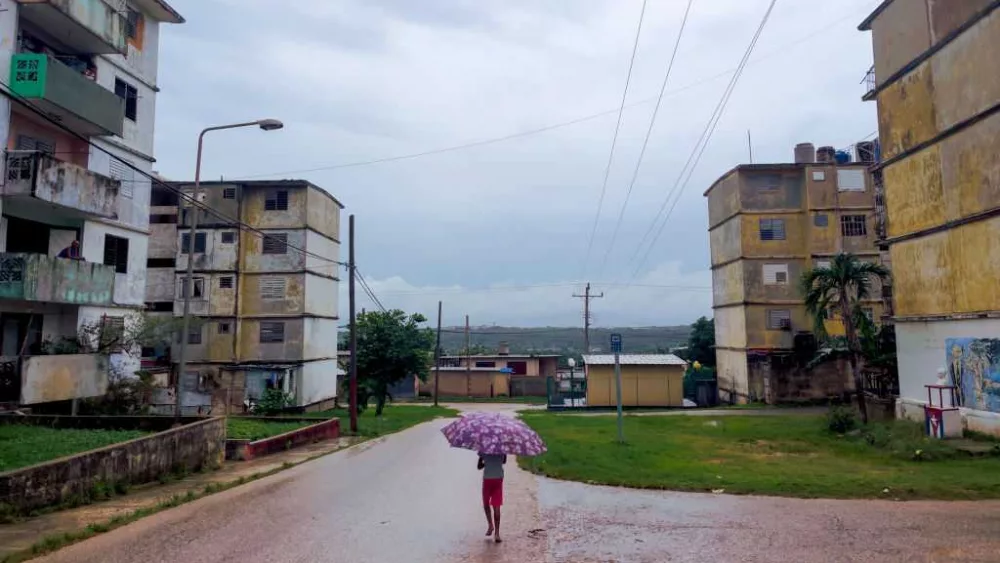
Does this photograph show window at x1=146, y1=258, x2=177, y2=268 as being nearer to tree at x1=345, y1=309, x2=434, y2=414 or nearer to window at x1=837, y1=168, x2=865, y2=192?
tree at x1=345, y1=309, x2=434, y2=414

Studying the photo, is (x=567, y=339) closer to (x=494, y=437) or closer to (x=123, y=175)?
(x=123, y=175)

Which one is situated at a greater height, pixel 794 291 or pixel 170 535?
pixel 794 291

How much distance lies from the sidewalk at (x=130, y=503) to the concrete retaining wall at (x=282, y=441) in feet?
1.14

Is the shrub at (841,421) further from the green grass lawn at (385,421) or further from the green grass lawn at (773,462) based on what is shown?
the green grass lawn at (385,421)

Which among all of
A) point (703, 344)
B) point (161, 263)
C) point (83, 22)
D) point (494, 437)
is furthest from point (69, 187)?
point (703, 344)

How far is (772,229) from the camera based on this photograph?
140 ft

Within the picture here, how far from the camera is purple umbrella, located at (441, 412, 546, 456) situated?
7973 millimetres

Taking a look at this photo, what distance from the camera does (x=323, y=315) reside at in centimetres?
4338

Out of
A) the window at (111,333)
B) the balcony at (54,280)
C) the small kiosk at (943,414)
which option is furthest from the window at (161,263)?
the small kiosk at (943,414)

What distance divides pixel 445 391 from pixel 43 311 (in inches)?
1720

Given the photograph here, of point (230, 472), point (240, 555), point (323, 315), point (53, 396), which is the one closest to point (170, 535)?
point (240, 555)

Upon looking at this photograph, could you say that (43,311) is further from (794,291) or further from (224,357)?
(794,291)

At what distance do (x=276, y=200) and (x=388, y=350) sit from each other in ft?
40.6

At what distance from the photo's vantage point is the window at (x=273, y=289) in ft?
132
